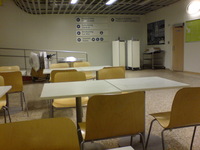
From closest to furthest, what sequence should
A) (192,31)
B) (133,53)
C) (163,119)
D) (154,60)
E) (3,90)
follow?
(163,119), (3,90), (192,31), (133,53), (154,60)

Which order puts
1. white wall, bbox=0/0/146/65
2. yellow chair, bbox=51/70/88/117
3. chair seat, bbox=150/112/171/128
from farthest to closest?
white wall, bbox=0/0/146/65, yellow chair, bbox=51/70/88/117, chair seat, bbox=150/112/171/128

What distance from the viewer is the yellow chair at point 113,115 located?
4.31ft

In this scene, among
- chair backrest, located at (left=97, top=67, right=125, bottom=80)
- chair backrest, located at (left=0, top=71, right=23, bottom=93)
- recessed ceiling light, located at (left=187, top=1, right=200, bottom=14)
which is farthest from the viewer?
recessed ceiling light, located at (left=187, top=1, right=200, bottom=14)

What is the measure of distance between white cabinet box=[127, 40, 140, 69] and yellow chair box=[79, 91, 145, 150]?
26.0ft

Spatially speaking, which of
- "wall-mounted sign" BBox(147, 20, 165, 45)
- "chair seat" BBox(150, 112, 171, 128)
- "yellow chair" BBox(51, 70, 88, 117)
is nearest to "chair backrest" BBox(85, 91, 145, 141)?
"chair seat" BBox(150, 112, 171, 128)

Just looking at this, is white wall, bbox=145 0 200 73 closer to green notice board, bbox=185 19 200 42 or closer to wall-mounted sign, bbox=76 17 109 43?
green notice board, bbox=185 19 200 42

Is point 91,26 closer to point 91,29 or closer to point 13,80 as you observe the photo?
point 91,29

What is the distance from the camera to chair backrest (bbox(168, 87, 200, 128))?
147 cm

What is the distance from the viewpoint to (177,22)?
7.91 meters

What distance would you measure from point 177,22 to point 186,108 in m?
7.25

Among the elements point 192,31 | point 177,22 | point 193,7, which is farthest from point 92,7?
point 192,31

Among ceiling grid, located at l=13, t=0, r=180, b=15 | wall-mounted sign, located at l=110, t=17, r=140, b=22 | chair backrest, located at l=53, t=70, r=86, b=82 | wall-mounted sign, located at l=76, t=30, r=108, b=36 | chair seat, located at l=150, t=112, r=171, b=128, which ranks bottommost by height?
chair seat, located at l=150, t=112, r=171, b=128

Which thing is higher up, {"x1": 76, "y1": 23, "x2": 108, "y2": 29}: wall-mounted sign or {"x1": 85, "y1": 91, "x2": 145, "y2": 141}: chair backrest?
{"x1": 76, "y1": 23, "x2": 108, "y2": 29}: wall-mounted sign

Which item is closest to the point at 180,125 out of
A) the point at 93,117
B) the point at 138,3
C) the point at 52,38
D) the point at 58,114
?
the point at 93,117
